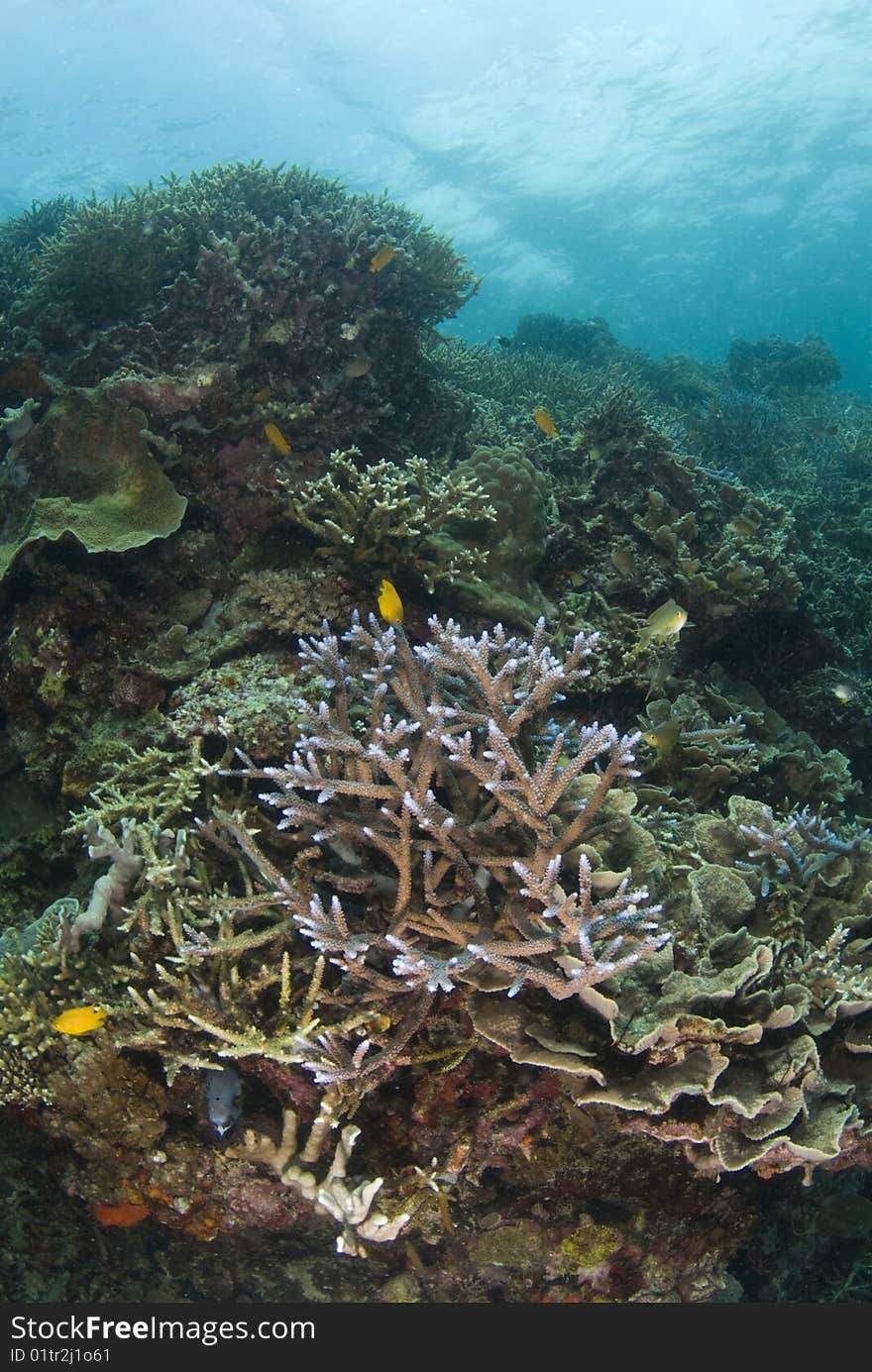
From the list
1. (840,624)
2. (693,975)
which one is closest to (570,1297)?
(693,975)

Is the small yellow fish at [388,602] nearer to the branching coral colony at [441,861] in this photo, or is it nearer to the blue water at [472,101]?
the branching coral colony at [441,861]

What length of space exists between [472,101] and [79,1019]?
128ft

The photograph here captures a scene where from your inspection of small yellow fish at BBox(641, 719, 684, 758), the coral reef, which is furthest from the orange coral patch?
small yellow fish at BBox(641, 719, 684, 758)

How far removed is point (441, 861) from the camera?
2.67m

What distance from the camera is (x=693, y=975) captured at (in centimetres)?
256

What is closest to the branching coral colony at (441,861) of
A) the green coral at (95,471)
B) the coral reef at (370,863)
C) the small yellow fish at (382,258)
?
the coral reef at (370,863)

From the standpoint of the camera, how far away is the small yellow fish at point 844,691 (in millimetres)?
5586

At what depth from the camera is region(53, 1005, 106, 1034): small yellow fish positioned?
2.46m

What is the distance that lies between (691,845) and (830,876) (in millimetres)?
606

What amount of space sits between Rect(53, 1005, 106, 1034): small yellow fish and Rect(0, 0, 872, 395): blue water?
1079 inches

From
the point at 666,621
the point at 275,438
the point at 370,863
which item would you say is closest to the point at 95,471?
the point at 275,438

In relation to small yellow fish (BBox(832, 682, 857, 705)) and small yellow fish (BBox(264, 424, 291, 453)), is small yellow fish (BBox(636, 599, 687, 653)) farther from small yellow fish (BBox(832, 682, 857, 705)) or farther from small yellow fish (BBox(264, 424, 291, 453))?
small yellow fish (BBox(264, 424, 291, 453))

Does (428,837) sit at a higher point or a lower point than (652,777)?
higher

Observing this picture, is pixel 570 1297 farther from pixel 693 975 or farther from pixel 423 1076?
pixel 693 975
